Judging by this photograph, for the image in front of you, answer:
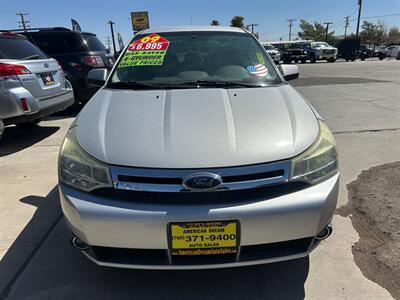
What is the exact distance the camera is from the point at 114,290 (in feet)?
7.38

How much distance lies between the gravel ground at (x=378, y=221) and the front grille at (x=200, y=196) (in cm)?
102

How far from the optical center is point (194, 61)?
327 cm

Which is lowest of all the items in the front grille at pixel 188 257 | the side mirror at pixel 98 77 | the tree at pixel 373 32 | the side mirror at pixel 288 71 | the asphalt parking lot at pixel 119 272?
the tree at pixel 373 32

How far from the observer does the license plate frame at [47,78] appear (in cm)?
557

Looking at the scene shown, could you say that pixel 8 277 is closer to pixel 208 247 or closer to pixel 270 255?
pixel 208 247

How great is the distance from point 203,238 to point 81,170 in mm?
792

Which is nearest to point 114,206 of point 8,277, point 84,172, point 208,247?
point 84,172

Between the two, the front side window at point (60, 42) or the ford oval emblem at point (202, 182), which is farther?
the front side window at point (60, 42)

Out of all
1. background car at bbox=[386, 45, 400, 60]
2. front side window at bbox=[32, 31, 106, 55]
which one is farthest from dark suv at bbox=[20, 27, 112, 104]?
background car at bbox=[386, 45, 400, 60]

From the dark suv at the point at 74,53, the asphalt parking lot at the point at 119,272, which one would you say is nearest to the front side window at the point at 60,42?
the dark suv at the point at 74,53

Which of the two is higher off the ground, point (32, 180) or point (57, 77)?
point (57, 77)

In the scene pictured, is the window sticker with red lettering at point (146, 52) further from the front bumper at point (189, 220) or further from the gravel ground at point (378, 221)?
the gravel ground at point (378, 221)

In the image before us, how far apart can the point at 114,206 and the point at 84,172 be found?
300mm

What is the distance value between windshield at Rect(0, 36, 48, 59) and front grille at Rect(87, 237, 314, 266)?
432 cm
